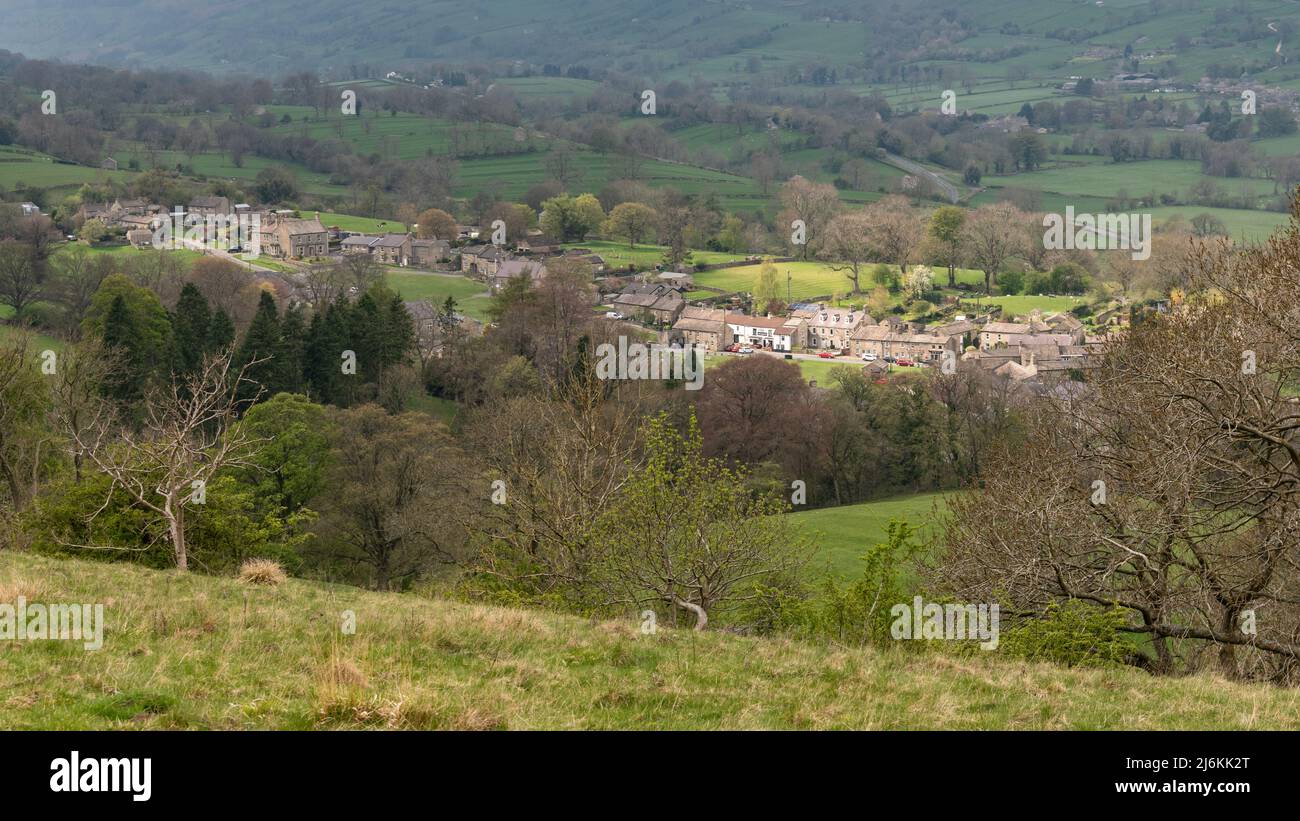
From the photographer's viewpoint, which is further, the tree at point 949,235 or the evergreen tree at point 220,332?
the tree at point 949,235

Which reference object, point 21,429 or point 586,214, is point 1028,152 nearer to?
point 586,214

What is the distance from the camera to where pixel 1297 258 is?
2000 cm

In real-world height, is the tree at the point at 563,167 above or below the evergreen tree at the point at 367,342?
above

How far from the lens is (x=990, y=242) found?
123938 millimetres

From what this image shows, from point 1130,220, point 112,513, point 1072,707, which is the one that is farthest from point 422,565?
point 1130,220

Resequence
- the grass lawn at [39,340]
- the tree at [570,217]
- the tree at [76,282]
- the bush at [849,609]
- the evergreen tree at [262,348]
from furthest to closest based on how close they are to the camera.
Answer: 1. the tree at [570,217]
2. the tree at [76,282]
3. the grass lawn at [39,340]
4. the evergreen tree at [262,348]
5. the bush at [849,609]

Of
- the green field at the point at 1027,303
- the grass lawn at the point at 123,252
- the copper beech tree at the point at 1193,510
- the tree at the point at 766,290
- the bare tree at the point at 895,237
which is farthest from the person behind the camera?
the bare tree at the point at 895,237

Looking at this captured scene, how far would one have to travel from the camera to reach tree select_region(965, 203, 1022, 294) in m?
124

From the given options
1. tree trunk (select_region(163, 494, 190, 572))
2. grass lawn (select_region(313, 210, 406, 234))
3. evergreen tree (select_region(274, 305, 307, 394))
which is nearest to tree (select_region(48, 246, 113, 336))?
evergreen tree (select_region(274, 305, 307, 394))

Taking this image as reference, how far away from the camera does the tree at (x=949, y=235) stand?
126 m

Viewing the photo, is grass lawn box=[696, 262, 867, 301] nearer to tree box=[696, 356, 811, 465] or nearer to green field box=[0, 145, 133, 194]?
tree box=[696, 356, 811, 465]

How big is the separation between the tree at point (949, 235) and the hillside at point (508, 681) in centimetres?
11662

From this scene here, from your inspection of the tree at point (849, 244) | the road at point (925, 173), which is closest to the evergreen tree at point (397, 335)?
the tree at point (849, 244)

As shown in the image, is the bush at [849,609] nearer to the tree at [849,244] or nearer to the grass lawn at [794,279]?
the grass lawn at [794,279]
